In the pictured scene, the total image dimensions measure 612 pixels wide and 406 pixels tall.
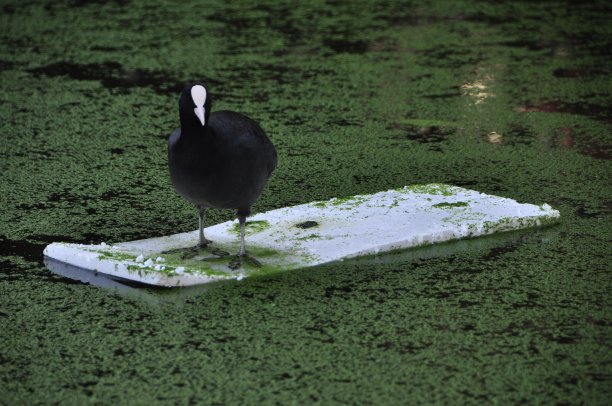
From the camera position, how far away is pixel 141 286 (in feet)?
6.53

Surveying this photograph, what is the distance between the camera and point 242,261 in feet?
6.82

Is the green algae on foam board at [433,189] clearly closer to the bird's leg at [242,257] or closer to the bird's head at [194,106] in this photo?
the bird's leg at [242,257]

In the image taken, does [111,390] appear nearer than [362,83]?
Yes

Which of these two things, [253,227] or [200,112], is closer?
[200,112]

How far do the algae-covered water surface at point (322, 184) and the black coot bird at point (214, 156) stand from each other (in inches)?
7.0

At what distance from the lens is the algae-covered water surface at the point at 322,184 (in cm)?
164

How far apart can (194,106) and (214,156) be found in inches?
4.0

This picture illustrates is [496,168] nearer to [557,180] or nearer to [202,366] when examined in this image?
[557,180]

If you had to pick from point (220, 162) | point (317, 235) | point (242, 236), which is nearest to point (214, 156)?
point (220, 162)

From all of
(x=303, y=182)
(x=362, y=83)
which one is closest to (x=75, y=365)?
(x=303, y=182)

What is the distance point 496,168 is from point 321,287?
39.4 inches

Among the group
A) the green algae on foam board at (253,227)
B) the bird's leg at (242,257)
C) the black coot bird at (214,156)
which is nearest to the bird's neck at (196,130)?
the black coot bird at (214,156)

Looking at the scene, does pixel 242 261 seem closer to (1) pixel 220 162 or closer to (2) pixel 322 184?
(1) pixel 220 162

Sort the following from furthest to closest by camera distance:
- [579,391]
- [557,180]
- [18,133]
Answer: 1. [18,133]
2. [557,180]
3. [579,391]
